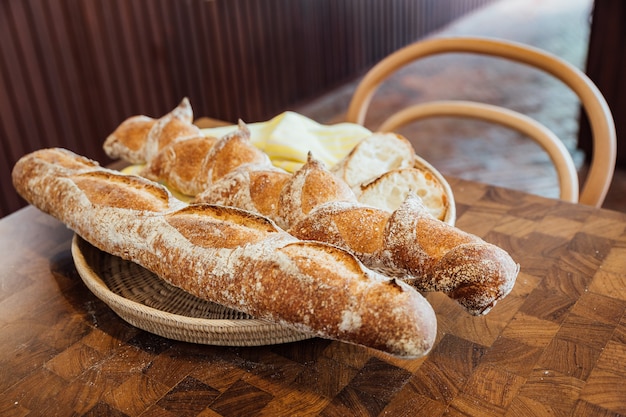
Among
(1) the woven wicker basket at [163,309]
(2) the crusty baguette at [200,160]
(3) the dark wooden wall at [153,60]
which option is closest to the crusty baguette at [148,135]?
(2) the crusty baguette at [200,160]

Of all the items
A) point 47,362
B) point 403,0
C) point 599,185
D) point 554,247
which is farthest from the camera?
point 403,0

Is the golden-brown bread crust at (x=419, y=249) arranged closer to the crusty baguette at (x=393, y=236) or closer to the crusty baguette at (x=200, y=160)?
the crusty baguette at (x=393, y=236)

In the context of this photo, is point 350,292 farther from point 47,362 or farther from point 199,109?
point 199,109

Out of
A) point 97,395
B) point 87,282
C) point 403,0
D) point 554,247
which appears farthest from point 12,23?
point 403,0

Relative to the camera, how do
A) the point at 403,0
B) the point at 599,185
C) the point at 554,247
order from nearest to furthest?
the point at 554,247, the point at 599,185, the point at 403,0

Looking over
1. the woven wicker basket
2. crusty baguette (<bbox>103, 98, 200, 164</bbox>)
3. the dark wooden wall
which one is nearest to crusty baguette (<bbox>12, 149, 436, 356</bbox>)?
the woven wicker basket

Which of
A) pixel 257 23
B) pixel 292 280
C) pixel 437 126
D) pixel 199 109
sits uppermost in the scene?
pixel 292 280

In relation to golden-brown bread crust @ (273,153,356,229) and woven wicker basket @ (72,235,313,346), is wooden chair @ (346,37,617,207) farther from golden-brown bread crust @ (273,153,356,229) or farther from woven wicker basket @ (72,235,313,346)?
woven wicker basket @ (72,235,313,346)
